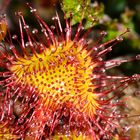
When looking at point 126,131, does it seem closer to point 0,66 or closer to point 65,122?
point 65,122

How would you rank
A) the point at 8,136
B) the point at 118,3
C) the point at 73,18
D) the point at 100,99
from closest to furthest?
the point at 8,136 < the point at 100,99 < the point at 73,18 < the point at 118,3

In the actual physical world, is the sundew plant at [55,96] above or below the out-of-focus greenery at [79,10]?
below

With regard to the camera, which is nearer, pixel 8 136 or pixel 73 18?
pixel 8 136

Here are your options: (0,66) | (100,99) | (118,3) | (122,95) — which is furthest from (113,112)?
(118,3)

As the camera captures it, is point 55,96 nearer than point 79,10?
Yes

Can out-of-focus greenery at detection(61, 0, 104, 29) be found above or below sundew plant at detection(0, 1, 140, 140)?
above

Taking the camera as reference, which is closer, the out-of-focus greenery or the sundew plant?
the sundew plant

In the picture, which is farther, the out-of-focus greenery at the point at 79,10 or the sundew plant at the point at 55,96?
the out-of-focus greenery at the point at 79,10

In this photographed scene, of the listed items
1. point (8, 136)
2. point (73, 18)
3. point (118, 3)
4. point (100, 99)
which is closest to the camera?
point (8, 136)

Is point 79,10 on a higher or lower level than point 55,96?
higher

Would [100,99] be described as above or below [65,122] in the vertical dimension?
above

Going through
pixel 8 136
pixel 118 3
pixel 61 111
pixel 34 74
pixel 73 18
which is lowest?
pixel 8 136
